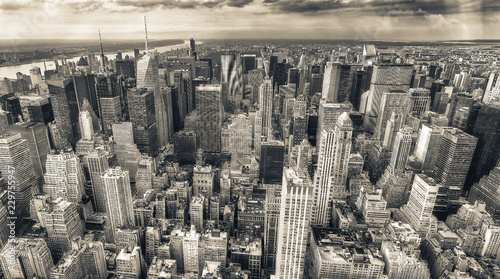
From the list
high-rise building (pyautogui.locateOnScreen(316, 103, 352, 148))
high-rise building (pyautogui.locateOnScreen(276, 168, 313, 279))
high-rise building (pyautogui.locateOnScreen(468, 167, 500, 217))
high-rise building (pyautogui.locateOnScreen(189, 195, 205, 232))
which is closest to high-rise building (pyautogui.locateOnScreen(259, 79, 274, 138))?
high-rise building (pyautogui.locateOnScreen(316, 103, 352, 148))

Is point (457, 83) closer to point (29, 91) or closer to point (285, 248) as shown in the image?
point (285, 248)

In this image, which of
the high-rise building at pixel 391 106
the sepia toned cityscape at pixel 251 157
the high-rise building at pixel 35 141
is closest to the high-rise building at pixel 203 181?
the sepia toned cityscape at pixel 251 157

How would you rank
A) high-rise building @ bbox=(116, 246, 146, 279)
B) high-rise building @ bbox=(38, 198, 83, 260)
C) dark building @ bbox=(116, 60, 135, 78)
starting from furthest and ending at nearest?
dark building @ bbox=(116, 60, 135, 78), high-rise building @ bbox=(38, 198, 83, 260), high-rise building @ bbox=(116, 246, 146, 279)

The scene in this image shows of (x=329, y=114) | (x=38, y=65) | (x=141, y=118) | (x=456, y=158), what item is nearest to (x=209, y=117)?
(x=141, y=118)

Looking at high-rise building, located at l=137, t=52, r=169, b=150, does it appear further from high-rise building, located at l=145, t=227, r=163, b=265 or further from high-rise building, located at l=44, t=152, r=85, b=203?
high-rise building, located at l=145, t=227, r=163, b=265

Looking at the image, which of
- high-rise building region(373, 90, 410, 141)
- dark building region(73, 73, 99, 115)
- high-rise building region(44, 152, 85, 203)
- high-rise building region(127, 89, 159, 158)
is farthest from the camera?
high-rise building region(373, 90, 410, 141)
